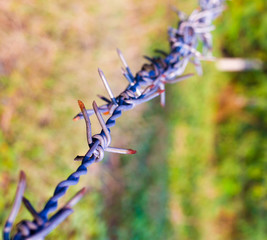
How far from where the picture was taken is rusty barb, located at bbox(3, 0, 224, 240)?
0.30m

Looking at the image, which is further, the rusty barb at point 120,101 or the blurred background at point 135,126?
the blurred background at point 135,126

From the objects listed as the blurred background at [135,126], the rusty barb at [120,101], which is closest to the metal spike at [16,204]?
the rusty barb at [120,101]

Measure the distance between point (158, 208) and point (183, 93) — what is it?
1.00 meters

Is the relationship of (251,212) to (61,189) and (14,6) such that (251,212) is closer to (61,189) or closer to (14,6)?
(14,6)

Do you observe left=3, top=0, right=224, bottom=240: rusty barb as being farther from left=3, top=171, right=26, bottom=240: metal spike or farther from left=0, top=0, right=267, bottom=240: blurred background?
left=0, top=0, right=267, bottom=240: blurred background

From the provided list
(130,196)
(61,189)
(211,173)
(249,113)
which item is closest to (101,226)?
(130,196)

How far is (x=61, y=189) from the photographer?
34 cm

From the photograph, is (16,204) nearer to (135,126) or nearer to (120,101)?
(120,101)

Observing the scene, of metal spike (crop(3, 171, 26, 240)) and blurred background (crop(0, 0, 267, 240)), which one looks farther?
blurred background (crop(0, 0, 267, 240))

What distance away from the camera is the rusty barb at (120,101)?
30 centimetres

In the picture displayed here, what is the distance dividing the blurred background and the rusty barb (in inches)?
28.2

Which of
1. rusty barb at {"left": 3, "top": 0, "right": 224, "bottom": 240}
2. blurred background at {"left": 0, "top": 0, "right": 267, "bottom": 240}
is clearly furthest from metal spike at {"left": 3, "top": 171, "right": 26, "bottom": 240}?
blurred background at {"left": 0, "top": 0, "right": 267, "bottom": 240}

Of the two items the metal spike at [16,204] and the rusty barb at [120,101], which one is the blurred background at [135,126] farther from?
the metal spike at [16,204]

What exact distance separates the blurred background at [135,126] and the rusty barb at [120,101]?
717 millimetres
